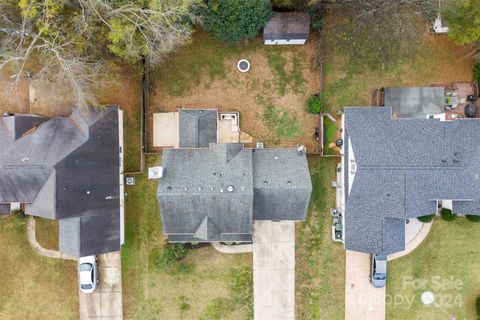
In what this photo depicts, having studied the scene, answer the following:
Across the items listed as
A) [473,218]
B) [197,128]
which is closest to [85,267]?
[197,128]

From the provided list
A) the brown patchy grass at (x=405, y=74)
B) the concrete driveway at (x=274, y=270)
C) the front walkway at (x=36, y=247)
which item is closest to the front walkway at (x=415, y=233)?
the concrete driveway at (x=274, y=270)

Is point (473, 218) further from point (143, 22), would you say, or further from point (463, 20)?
point (143, 22)

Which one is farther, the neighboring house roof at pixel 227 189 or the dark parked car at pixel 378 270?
the dark parked car at pixel 378 270

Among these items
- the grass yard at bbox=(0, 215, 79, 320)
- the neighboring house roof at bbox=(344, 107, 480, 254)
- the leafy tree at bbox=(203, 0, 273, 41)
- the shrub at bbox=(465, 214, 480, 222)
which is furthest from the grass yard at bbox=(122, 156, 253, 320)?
the shrub at bbox=(465, 214, 480, 222)

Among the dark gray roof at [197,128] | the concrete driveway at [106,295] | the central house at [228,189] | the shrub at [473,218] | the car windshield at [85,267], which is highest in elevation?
the dark gray roof at [197,128]

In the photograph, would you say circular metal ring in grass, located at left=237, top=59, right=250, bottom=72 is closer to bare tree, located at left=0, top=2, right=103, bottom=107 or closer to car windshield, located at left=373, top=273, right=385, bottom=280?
bare tree, located at left=0, top=2, right=103, bottom=107

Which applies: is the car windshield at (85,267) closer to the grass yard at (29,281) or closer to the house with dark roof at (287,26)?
the grass yard at (29,281)
